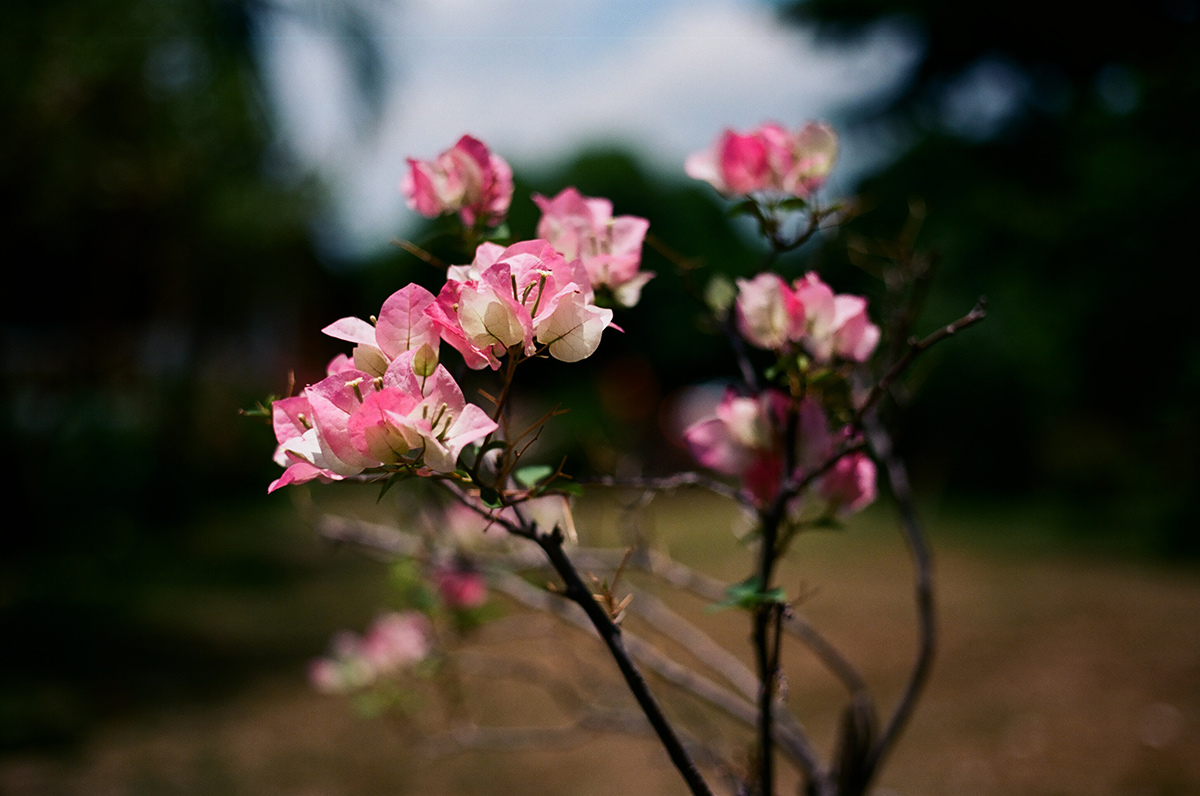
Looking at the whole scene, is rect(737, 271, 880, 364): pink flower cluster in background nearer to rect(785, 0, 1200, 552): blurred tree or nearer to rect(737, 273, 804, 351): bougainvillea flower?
rect(737, 273, 804, 351): bougainvillea flower

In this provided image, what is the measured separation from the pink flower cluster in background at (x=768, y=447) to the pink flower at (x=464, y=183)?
0.99 ft

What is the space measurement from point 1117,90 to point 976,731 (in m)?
7.32

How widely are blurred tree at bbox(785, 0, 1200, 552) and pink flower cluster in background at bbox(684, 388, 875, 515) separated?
37 centimetres

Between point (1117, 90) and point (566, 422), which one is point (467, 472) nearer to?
point (566, 422)

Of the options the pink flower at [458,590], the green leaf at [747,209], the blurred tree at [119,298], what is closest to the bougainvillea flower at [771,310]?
the green leaf at [747,209]

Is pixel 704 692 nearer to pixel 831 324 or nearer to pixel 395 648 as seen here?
pixel 831 324

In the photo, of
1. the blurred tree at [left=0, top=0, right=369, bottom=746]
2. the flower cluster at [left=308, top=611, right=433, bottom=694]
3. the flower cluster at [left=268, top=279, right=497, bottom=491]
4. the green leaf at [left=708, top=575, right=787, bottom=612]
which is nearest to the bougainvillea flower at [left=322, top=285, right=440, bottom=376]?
the flower cluster at [left=268, top=279, right=497, bottom=491]

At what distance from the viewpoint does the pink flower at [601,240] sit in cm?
78

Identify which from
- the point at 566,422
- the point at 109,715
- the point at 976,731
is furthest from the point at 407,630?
the point at 566,422

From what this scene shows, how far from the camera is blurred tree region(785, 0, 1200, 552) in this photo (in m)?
5.35

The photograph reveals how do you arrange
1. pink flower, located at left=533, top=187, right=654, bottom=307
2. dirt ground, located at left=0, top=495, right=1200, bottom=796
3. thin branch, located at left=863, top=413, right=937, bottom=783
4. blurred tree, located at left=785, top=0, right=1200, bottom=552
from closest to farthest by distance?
pink flower, located at left=533, top=187, right=654, bottom=307, thin branch, located at left=863, top=413, right=937, bottom=783, dirt ground, located at left=0, top=495, right=1200, bottom=796, blurred tree, located at left=785, top=0, right=1200, bottom=552

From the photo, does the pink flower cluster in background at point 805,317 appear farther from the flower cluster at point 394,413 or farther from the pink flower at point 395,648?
the pink flower at point 395,648

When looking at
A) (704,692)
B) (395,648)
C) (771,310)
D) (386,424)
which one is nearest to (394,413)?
(386,424)

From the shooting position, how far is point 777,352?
86cm
